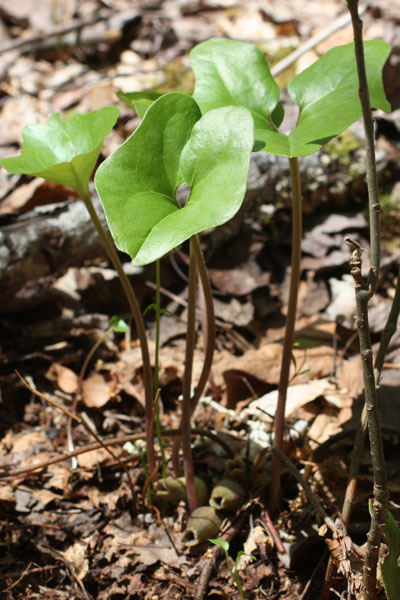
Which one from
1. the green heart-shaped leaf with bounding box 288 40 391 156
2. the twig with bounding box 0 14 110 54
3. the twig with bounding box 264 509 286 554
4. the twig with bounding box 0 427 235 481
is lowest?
the twig with bounding box 264 509 286 554

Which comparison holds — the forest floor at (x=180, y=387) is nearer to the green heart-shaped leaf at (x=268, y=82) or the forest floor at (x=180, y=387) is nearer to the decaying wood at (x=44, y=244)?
the decaying wood at (x=44, y=244)

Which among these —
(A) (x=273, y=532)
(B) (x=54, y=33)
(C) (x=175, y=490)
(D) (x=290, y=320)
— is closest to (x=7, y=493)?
(C) (x=175, y=490)

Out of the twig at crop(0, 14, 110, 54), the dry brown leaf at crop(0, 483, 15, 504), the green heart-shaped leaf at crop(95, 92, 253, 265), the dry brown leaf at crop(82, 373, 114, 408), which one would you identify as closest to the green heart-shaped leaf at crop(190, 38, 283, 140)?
the green heart-shaped leaf at crop(95, 92, 253, 265)

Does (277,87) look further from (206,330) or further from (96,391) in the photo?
(96,391)

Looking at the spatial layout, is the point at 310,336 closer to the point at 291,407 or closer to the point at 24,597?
the point at 291,407

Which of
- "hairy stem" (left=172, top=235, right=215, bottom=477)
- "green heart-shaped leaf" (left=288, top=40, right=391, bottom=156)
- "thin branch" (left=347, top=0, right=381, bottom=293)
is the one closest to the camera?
"thin branch" (left=347, top=0, right=381, bottom=293)

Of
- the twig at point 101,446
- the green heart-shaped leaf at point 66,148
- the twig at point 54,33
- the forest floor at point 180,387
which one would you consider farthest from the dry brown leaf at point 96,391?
the twig at point 54,33

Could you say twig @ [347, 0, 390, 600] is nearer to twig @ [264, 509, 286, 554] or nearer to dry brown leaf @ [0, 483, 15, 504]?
twig @ [264, 509, 286, 554]
